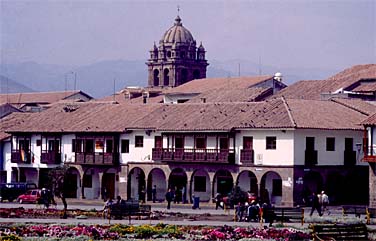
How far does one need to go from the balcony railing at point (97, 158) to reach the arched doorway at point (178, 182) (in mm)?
5271

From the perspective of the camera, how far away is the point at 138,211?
44625 mm

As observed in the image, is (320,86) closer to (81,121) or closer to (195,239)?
(81,121)

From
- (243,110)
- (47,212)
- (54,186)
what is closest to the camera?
(47,212)

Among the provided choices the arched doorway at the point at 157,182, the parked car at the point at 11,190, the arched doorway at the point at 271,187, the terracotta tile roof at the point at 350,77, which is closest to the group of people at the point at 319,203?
the arched doorway at the point at 271,187

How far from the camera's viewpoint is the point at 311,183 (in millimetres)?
64625

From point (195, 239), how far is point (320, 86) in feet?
173

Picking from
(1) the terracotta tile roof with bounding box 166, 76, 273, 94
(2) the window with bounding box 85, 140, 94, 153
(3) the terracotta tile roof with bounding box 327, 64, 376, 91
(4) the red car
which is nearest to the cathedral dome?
(1) the terracotta tile roof with bounding box 166, 76, 273, 94

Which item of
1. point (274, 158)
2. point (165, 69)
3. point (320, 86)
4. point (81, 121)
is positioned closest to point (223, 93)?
point (320, 86)

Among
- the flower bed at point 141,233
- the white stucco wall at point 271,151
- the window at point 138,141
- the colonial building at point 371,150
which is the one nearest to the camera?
the flower bed at point 141,233

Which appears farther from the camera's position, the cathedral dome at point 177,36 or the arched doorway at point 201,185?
the cathedral dome at point 177,36

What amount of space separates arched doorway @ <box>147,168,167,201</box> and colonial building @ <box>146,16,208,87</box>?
60885 mm

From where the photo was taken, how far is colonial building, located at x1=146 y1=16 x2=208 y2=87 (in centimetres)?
13350

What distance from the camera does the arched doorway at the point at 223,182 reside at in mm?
67062

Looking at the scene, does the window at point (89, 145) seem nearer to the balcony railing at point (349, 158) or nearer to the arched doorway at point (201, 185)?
the arched doorway at point (201, 185)
